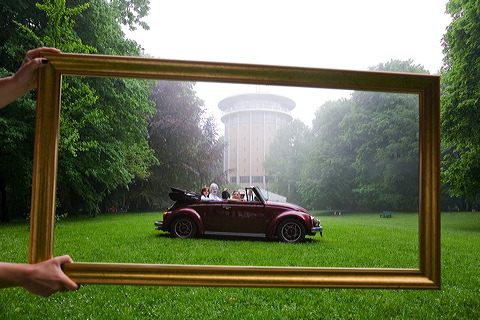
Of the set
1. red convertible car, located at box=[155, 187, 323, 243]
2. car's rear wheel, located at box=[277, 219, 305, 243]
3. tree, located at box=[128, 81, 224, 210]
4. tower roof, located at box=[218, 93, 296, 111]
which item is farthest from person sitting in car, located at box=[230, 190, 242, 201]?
tower roof, located at box=[218, 93, 296, 111]

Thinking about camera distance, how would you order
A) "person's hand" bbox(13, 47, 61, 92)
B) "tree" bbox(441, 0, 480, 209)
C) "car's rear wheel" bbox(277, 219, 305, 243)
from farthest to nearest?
1. "tree" bbox(441, 0, 480, 209)
2. "car's rear wheel" bbox(277, 219, 305, 243)
3. "person's hand" bbox(13, 47, 61, 92)

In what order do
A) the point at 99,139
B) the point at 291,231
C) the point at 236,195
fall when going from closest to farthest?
1. the point at 291,231
2. the point at 236,195
3. the point at 99,139

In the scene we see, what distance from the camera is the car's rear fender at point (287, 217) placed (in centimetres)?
228

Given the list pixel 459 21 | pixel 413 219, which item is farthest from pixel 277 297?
pixel 459 21

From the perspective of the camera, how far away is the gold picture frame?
2.04 metres

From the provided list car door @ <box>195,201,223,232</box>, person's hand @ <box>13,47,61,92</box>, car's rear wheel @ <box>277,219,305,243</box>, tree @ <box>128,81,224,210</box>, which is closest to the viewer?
person's hand @ <box>13,47,61,92</box>

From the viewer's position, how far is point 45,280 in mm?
1757

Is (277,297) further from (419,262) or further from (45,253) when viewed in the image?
(45,253)

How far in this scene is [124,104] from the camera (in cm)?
304

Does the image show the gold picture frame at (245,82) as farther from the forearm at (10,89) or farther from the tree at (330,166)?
the tree at (330,166)

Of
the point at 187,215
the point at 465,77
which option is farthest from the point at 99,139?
the point at 465,77

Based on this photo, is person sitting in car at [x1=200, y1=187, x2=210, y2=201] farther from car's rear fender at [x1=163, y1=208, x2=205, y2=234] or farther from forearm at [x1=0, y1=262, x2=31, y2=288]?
forearm at [x1=0, y1=262, x2=31, y2=288]

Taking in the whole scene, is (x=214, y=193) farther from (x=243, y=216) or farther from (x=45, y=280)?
(x=45, y=280)

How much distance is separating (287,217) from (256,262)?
38 centimetres
